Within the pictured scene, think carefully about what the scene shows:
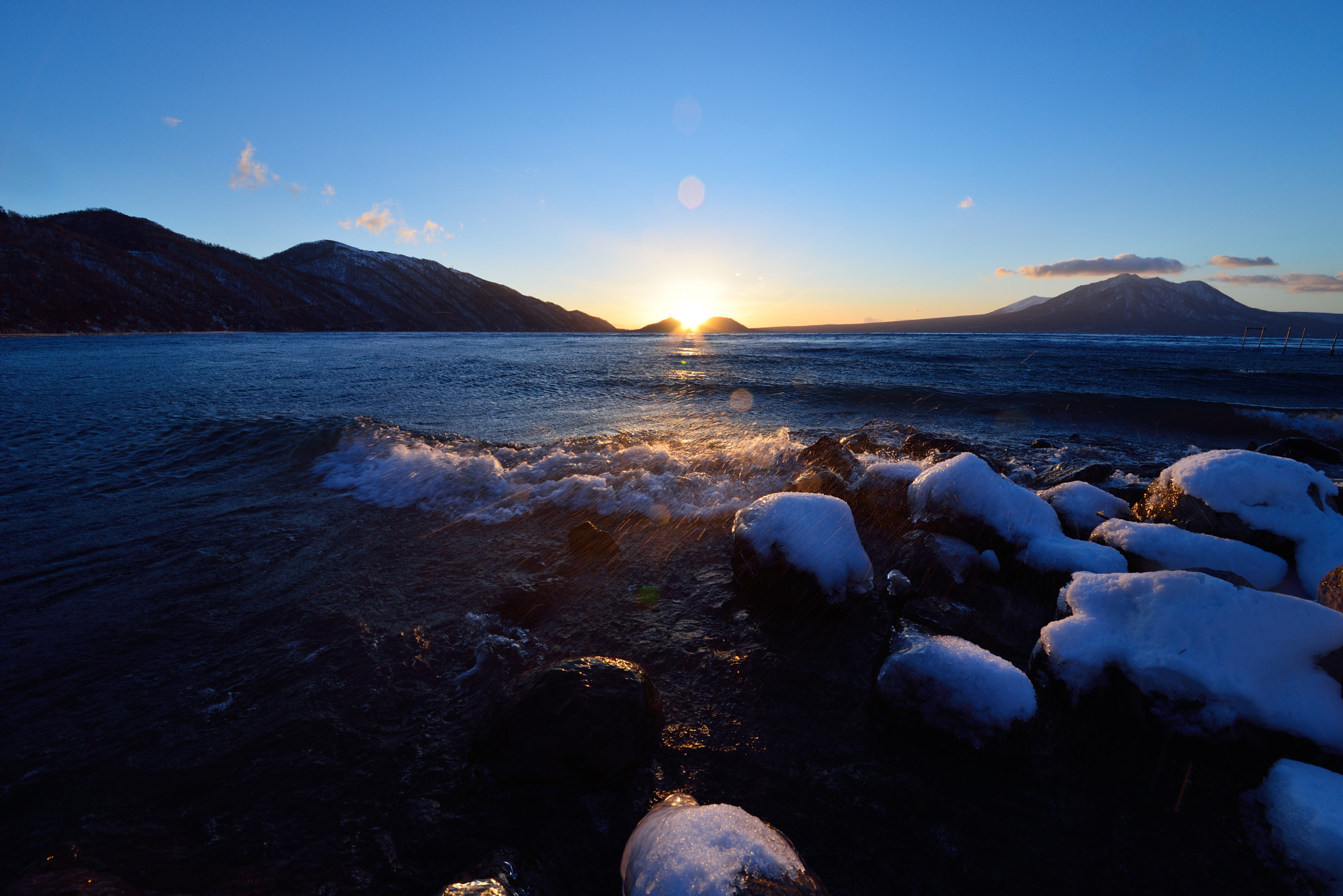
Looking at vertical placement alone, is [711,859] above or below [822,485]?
below

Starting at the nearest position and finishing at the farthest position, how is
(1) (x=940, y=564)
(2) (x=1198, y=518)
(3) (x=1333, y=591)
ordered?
(3) (x=1333, y=591)
(1) (x=940, y=564)
(2) (x=1198, y=518)

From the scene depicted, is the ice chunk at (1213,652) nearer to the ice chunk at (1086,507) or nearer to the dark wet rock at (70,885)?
the ice chunk at (1086,507)

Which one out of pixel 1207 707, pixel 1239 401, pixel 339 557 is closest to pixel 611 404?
pixel 339 557

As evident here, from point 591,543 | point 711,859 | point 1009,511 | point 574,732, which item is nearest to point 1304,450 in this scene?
point 1009,511

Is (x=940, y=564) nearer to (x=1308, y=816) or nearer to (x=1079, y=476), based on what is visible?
(x=1308, y=816)

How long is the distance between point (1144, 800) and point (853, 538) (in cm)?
241

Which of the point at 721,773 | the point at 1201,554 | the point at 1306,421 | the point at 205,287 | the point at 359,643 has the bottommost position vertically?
the point at 721,773

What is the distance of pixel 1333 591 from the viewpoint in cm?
362

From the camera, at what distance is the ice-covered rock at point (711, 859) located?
203 cm

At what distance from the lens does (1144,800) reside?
290 cm

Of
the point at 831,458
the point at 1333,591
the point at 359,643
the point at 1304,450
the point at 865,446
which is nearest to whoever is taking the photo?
the point at 1333,591

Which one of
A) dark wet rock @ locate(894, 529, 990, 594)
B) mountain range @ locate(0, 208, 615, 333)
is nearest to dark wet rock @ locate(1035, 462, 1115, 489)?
dark wet rock @ locate(894, 529, 990, 594)

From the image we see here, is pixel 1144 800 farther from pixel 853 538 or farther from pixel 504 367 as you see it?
pixel 504 367

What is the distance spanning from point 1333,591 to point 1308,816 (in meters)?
2.23
